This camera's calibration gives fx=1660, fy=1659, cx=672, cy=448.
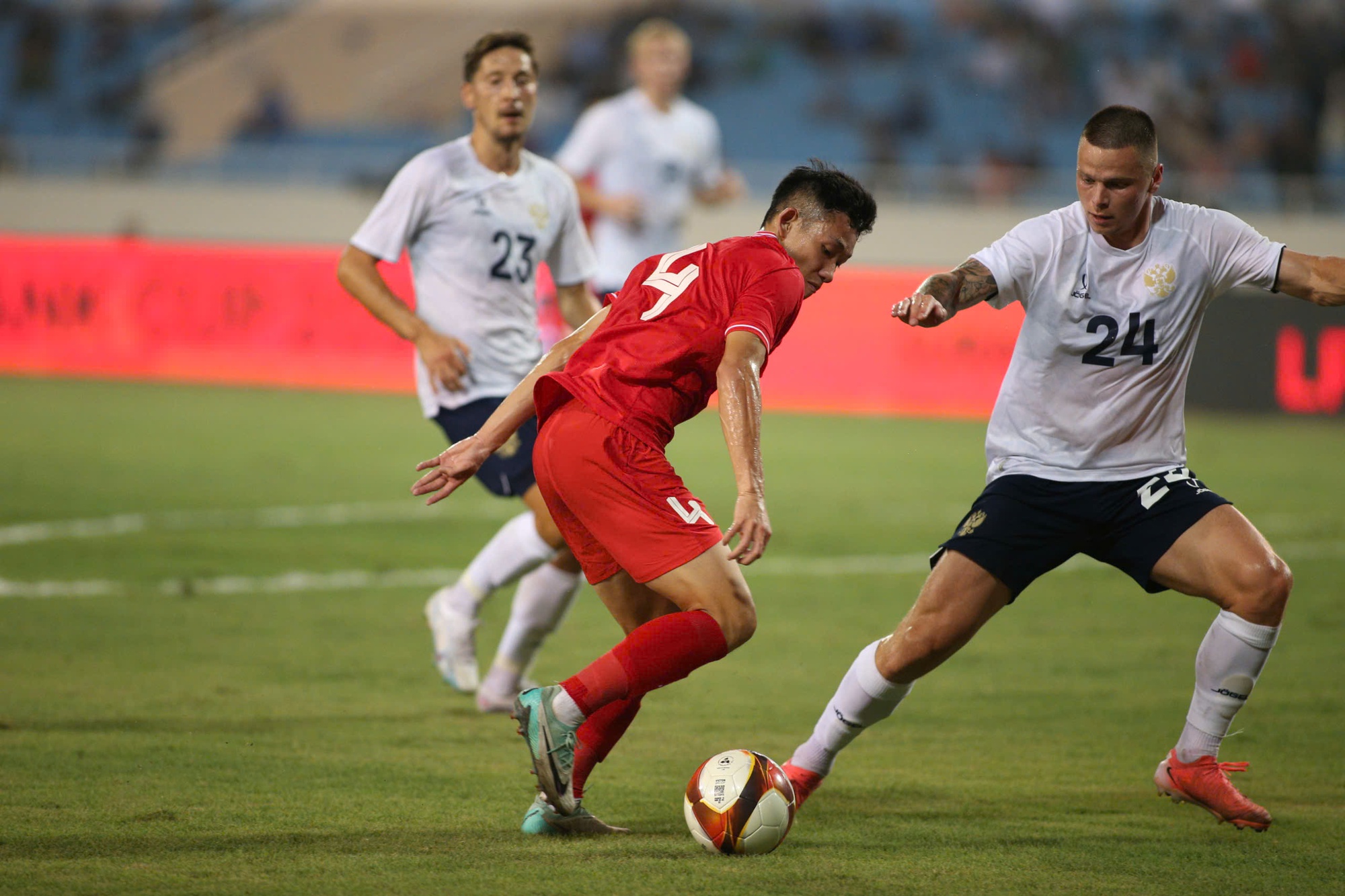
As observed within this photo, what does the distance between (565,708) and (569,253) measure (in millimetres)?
2893


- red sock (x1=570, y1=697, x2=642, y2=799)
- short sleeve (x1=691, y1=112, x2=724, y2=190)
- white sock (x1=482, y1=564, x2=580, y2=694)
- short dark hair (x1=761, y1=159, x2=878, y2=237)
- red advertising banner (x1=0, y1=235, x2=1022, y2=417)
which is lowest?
red advertising banner (x1=0, y1=235, x2=1022, y2=417)

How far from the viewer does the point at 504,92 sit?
253 inches

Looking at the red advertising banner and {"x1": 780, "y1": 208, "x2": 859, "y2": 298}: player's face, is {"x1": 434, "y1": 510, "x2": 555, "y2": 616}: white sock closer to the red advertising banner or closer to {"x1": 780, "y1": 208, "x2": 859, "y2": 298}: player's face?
{"x1": 780, "y1": 208, "x2": 859, "y2": 298}: player's face

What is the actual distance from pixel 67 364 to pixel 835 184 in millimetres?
15167

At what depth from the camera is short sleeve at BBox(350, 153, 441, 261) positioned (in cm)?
638

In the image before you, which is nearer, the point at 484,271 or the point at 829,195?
the point at 829,195

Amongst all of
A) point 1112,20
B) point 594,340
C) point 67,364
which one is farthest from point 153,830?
point 1112,20

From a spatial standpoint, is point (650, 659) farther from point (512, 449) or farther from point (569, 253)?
point (569, 253)

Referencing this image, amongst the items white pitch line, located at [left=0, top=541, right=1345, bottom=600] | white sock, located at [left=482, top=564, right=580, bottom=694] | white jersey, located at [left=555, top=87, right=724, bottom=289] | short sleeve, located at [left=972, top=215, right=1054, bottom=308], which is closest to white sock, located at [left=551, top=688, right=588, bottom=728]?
short sleeve, located at [left=972, top=215, right=1054, bottom=308]

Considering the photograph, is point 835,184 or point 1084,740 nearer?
point 835,184

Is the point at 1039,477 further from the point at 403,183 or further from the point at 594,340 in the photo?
the point at 403,183

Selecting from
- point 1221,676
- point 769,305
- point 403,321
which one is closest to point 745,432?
point 769,305

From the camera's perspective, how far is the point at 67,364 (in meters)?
17.9

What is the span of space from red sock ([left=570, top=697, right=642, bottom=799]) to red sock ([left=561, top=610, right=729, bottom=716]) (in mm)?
281
